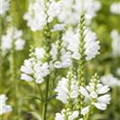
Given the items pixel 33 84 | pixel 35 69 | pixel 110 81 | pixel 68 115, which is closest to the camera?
pixel 68 115

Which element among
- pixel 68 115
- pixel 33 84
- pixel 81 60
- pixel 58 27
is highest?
pixel 33 84

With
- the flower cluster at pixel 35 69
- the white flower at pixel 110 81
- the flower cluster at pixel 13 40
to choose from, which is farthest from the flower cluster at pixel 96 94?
the white flower at pixel 110 81

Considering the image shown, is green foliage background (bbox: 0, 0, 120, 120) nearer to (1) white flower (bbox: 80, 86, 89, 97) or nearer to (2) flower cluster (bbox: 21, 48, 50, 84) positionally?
(2) flower cluster (bbox: 21, 48, 50, 84)

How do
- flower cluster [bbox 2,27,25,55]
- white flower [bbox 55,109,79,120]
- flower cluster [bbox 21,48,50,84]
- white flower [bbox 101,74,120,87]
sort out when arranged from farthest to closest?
white flower [bbox 101,74,120,87] < flower cluster [bbox 2,27,25,55] < flower cluster [bbox 21,48,50,84] < white flower [bbox 55,109,79,120]

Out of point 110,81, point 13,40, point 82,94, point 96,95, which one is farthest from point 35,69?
point 110,81

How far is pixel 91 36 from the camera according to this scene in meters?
2.62

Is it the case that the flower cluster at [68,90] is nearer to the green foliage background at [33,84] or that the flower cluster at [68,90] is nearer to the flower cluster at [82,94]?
the flower cluster at [82,94]

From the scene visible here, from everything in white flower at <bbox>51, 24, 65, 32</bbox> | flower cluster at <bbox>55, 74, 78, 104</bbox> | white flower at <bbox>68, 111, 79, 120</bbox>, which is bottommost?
white flower at <bbox>68, 111, 79, 120</bbox>

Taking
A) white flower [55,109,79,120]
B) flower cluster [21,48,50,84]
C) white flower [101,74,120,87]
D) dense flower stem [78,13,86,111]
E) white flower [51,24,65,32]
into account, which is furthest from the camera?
white flower [101,74,120,87]

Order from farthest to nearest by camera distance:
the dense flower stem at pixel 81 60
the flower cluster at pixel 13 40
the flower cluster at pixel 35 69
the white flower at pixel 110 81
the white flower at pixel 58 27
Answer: the white flower at pixel 110 81, the flower cluster at pixel 13 40, the white flower at pixel 58 27, the flower cluster at pixel 35 69, the dense flower stem at pixel 81 60

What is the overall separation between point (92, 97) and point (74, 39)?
1.23 feet

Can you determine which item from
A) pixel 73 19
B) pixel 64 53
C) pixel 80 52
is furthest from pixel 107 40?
pixel 80 52

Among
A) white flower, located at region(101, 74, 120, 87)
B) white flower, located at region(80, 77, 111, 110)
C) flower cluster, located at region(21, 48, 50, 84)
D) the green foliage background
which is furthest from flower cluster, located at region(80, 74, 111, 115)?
white flower, located at region(101, 74, 120, 87)

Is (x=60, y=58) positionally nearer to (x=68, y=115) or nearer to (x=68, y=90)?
(x=68, y=90)
